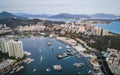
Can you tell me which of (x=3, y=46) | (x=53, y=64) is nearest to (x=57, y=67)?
(x=53, y=64)

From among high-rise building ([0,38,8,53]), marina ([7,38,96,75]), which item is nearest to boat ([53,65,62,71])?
marina ([7,38,96,75])

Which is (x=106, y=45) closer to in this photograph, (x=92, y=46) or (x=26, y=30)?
(x=92, y=46)

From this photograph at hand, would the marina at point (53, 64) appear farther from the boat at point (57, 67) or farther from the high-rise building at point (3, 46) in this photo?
the high-rise building at point (3, 46)

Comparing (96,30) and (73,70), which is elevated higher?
(96,30)

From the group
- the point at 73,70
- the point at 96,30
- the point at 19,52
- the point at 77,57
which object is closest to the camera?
the point at 73,70

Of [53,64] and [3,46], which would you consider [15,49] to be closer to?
[3,46]

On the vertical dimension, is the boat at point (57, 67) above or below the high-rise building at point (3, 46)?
below

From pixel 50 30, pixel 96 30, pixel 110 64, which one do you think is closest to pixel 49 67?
pixel 110 64

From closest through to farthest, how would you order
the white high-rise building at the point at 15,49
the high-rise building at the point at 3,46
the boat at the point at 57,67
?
the boat at the point at 57,67
the white high-rise building at the point at 15,49
the high-rise building at the point at 3,46

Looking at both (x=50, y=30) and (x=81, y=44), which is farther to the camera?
(x=50, y=30)

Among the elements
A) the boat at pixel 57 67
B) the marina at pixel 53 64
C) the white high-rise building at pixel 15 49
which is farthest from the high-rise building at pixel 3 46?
the boat at pixel 57 67

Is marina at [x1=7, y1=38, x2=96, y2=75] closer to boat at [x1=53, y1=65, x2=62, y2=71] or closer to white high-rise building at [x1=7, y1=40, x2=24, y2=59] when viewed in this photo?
boat at [x1=53, y1=65, x2=62, y2=71]
